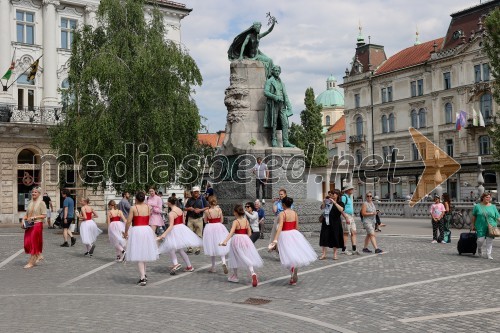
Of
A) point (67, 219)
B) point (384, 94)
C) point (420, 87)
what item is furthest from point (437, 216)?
point (384, 94)

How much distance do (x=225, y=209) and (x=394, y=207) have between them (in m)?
21.4

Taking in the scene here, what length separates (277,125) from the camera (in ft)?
71.4

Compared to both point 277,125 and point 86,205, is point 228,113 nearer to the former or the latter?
point 277,125

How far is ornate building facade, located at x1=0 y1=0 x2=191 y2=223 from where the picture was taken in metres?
37.1

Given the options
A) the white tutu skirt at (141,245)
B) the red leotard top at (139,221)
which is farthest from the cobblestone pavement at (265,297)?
the red leotard top at (139,221)

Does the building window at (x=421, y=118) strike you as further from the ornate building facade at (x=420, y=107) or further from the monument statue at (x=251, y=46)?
the monument statue at (x=251, y=46)

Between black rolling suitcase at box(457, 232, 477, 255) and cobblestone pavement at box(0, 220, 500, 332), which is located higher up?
black rolling suitcase at box(457, 232, 477, 255)

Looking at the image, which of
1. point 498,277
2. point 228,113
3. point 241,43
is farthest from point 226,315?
point 241,43

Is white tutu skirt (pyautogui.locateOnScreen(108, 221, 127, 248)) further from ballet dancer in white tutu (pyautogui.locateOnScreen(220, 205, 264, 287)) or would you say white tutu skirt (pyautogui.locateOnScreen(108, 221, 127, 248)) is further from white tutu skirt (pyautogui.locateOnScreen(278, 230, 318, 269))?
white tutu skirt (pyautogui.locateOnScreen(278, 230, 318, 269))

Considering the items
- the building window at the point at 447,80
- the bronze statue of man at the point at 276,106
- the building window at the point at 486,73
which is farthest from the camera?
the building window at the point at 447,80

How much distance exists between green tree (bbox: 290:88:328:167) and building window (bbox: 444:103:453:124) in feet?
49.5

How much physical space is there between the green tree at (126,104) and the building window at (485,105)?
4406 cm

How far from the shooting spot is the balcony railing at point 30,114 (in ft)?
124

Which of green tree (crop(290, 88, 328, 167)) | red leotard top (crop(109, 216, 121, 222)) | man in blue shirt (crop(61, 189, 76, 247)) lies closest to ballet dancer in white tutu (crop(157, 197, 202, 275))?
red leotard top (crop(109, 216, 121, 222))
